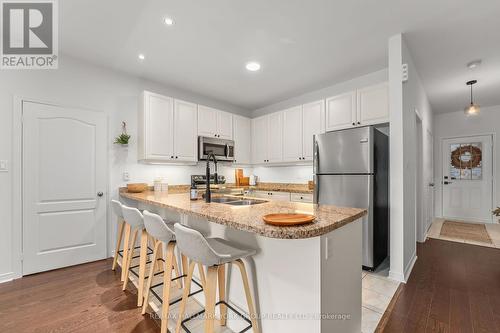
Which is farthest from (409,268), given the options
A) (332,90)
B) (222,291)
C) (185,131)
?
(185,131)

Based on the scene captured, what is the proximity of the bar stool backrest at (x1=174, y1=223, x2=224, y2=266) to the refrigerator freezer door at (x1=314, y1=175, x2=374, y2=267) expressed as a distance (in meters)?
1.96

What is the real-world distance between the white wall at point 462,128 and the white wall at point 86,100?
6.07 meters

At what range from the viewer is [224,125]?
13.7 ft

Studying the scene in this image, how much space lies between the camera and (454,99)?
4.45 meters

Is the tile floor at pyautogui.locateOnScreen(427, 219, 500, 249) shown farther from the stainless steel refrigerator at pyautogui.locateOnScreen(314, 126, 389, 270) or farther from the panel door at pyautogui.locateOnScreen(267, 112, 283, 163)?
the panel door at pyautogui.locateOnScreen(267, 112, 283, 163)

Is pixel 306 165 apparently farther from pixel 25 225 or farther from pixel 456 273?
pixel 25 225

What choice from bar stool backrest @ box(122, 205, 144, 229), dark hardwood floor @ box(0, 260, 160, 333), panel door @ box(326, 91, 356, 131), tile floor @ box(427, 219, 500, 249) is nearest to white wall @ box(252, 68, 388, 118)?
panel door @ box(326, 91, 356, 131)

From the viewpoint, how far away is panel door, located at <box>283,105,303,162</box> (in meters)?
3.88

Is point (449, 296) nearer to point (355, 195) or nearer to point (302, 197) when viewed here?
point (355, 195)

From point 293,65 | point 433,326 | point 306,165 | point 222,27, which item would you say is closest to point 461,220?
point 306,165

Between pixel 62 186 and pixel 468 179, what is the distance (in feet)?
25.5

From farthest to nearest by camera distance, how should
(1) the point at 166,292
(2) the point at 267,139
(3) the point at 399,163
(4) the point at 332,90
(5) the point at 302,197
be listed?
1. (2) the point at 267,139
2. (4) the point at 332,90
3. (5) the point at 302,197
4. (3) the point at 399,163
5. (1) the point at 166,292

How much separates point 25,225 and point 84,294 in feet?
3.82

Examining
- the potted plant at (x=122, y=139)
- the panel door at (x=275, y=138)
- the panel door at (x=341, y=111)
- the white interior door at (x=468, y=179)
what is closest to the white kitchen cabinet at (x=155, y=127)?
the potted plant at (x=122, y=139)
